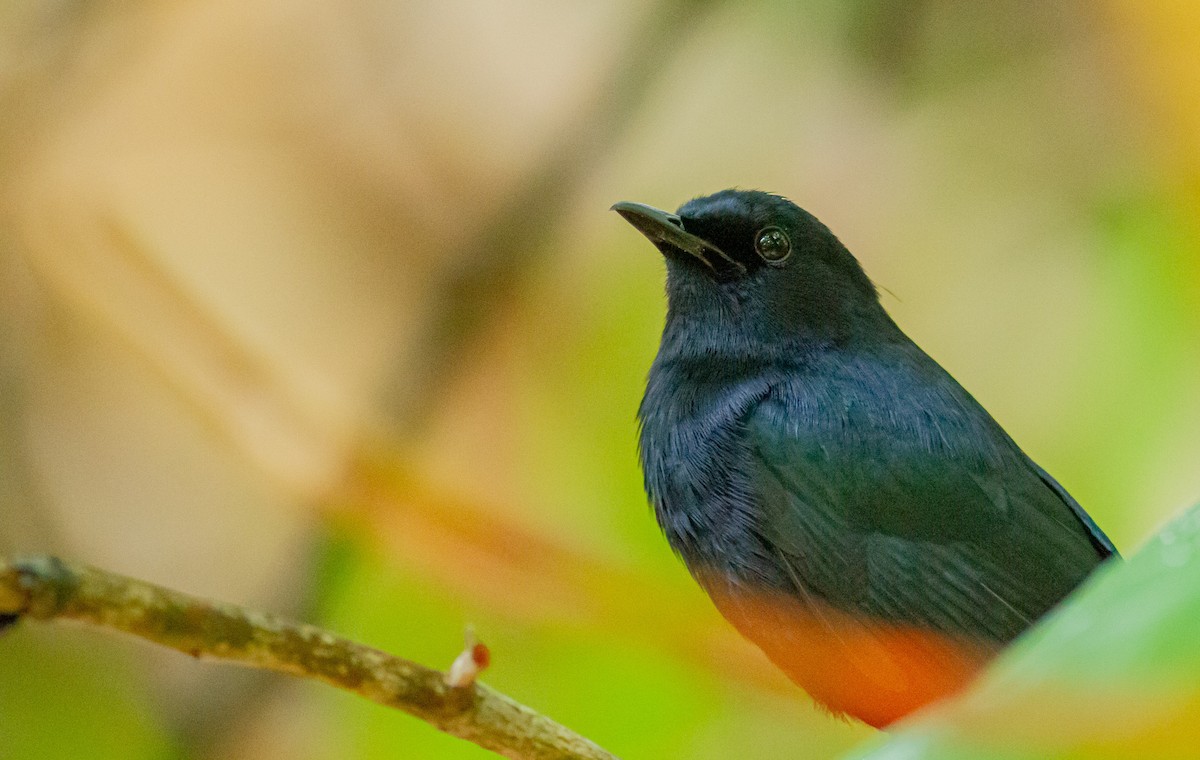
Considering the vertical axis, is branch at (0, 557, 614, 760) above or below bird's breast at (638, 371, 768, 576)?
below

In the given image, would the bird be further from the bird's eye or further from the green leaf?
the green leaf

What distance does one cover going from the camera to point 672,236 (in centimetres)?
267

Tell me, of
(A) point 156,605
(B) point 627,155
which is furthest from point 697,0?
(A) point 156,605

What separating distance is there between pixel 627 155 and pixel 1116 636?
399 cm

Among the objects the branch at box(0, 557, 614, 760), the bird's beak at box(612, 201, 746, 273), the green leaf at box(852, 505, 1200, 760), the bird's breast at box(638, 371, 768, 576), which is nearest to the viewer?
the green leaf at box(852, 505, 1200, 760)

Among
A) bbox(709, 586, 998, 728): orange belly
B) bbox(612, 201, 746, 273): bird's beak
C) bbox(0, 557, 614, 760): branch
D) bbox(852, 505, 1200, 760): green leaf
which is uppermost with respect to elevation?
bbox(612, 201, 746, 273): bird's beak

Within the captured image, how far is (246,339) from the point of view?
13.7 ft

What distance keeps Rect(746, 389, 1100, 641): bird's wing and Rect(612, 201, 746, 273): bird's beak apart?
15.6 inches

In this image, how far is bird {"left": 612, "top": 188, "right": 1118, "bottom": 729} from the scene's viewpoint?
2293mm

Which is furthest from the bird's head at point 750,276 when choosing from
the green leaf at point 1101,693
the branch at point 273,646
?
the green leaf at point 1101,693

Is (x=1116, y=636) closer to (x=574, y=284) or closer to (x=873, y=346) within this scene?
(x=873, y=346)

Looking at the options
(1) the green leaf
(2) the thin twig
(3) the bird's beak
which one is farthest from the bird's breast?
(1) the green leaf

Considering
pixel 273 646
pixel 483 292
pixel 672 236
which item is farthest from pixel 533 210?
pixel 273 646

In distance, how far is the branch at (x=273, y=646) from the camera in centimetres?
107
